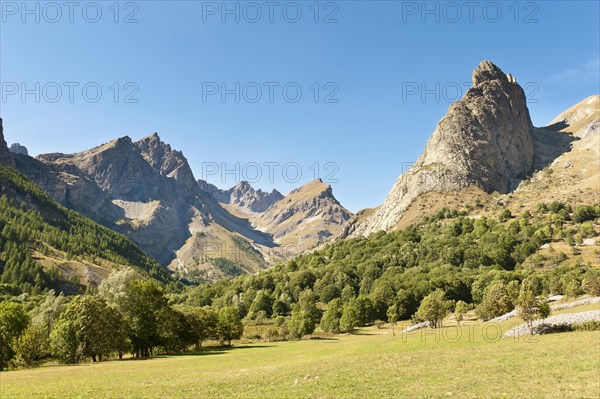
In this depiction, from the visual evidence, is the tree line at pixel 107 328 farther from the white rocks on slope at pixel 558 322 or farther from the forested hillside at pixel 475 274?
the white rocks on slope at pixel 558 322

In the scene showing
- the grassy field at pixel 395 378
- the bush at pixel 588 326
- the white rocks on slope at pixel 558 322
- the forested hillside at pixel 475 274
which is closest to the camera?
the grassy field at pixel 395 378

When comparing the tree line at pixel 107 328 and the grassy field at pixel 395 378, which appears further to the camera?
the tree line at pixel 107 328

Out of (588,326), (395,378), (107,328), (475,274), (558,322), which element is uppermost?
(475,274)

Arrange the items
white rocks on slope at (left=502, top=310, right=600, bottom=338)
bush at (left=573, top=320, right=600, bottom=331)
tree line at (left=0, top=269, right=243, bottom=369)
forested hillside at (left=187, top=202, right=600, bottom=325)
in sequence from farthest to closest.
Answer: forested hillside at (left=187, top=202, right=600, bottom=325) → tree line at (left=0, top=269, right=243, bottom=369) → white rocks on slope at (left=502, top=310, right=600, bottom=338) → bush at (left=573, top=320, right=600, bottom=331)

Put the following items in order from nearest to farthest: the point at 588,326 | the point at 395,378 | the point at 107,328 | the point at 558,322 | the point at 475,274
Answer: the point at 395,378 < the point at 588,326 < the point at 558,322 < the point at 107,328 < the point at 475,274

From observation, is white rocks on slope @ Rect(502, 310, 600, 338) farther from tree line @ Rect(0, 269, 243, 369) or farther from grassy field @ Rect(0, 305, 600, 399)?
tree line @ Rect(0, 269, 243, 369)

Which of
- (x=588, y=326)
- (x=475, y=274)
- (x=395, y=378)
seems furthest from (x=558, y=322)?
(x=475, y=274)

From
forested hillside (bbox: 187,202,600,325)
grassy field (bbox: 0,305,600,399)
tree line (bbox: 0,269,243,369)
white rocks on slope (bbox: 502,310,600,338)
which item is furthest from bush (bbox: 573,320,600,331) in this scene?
forested hillside (bbox: 187,202,600,325)

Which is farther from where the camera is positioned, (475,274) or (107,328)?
(475,274)

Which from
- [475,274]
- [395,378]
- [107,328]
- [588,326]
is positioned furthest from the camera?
[475,274]

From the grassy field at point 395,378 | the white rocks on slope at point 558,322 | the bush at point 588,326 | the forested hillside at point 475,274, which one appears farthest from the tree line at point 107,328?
the bush at point 588,326

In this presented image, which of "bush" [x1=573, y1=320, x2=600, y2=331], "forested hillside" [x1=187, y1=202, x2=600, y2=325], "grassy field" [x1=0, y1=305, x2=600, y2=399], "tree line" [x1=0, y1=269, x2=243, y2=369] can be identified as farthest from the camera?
"forested hillside" [x1=187, y1=202, x2=600, y2=325]

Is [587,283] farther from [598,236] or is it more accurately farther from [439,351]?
[598,236]

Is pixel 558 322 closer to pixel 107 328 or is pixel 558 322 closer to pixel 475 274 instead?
pixel 107 328
